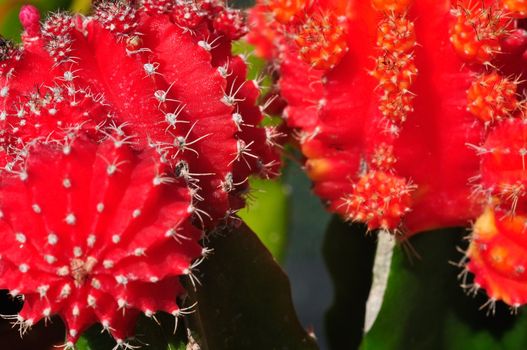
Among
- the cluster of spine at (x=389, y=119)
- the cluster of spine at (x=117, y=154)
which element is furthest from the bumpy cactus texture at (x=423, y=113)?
the cluster of spine at (x=117, y=154)

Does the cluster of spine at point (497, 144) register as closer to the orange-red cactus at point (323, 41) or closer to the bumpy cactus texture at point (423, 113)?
the bumpy cactus texture at point (423, 113)

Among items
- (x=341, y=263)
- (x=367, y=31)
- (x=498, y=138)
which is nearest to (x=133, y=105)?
(x=367, y=31)

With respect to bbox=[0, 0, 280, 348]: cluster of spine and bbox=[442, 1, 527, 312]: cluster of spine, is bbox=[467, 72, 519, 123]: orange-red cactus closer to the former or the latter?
bbox=[442, 1, 527, 312]: cluster of spine

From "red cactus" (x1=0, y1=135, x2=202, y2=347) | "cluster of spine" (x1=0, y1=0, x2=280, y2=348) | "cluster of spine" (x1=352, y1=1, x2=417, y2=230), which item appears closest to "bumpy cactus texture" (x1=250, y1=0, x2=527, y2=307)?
"cluster of spine" (x1=352, y1=1, x2=417, y2=230)

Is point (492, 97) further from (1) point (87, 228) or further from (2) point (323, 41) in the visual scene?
(1) point (87, 228)

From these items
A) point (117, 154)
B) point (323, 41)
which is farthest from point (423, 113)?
point (117, 154)

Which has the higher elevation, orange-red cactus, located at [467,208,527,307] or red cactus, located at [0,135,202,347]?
red cactus, located at [0,135,202,347]
